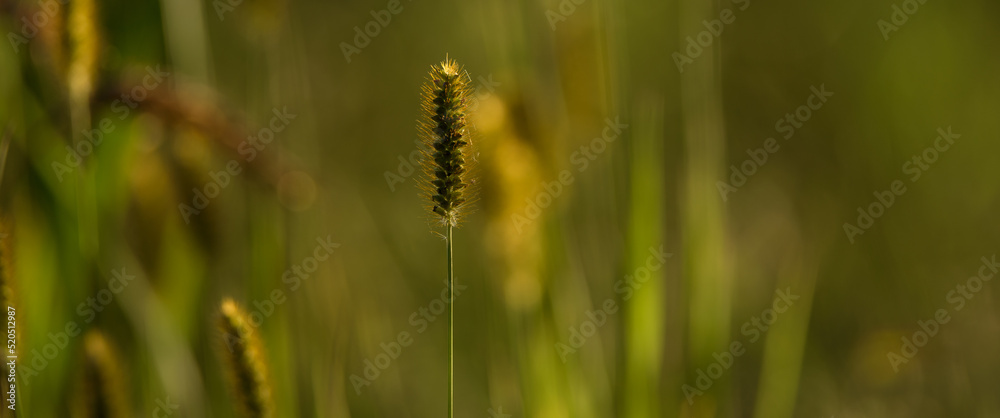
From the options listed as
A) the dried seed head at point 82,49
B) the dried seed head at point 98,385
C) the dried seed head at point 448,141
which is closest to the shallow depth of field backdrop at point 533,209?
the dried seed head at point 82,49

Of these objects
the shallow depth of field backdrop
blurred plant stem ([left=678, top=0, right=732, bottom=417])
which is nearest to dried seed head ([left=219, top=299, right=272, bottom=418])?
the shallow depth of field backdrop

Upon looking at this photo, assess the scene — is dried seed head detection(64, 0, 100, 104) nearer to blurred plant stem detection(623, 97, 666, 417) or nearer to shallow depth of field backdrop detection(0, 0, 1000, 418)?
Result: shallow depth of field backdrop detection(0, 0, 1000, 418)

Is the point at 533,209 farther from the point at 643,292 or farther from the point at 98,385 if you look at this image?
the point at 98,385

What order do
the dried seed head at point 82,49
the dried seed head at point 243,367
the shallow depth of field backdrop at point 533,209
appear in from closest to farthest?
the dried seed head at point 243,367
the dried seed head at point 82,49
the shallow depth of field backdrop at point 533,209

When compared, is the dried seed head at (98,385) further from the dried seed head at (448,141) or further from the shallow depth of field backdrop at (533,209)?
the dried seed head at (448,141)

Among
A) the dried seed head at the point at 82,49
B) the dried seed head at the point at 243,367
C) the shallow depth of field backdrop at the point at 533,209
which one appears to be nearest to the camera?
the dried seed head at the point at 243,367

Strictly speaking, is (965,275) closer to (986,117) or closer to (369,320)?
(986,117)
